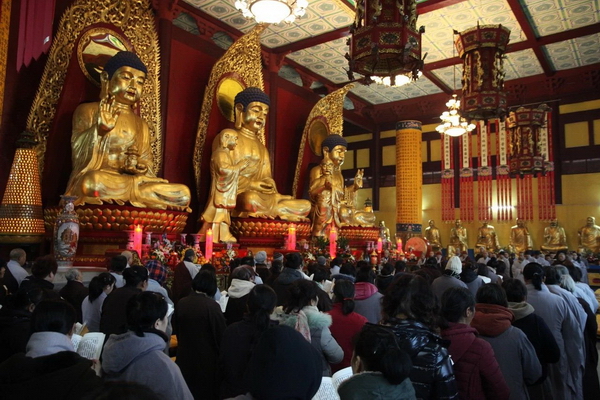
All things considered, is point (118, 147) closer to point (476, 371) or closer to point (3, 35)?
point (3, 35)

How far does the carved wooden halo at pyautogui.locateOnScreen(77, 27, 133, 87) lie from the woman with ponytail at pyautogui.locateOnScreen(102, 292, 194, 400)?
620 cm

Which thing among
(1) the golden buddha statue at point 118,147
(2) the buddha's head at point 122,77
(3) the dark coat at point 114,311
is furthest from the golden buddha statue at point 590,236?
(3) the dark coat at point 114,311

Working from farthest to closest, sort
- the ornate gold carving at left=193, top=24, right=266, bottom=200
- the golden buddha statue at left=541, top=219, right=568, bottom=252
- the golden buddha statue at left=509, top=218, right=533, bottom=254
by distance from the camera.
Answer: the golden buddha statue at left=509, top=218, right=533, bottom=254
the golden buddha statue at left=541, top=219, right=568, bottom=252
the ornate gold carving at left=193, top=24, right=266, bottom=200

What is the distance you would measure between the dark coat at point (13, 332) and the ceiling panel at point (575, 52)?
10.4 metres

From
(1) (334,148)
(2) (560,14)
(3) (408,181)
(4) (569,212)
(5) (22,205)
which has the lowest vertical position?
(5) (22,205)

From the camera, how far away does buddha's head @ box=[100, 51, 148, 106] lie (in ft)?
21.2

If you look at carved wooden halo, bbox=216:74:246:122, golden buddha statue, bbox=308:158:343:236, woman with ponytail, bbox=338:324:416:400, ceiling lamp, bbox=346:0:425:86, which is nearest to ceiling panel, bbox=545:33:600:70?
golden buddha statue, bbox=308:158:343:236

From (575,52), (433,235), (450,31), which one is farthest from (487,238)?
(450,31)

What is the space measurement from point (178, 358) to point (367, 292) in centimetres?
105

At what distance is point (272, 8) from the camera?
593 centimetres

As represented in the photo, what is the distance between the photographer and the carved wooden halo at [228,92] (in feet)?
28.1

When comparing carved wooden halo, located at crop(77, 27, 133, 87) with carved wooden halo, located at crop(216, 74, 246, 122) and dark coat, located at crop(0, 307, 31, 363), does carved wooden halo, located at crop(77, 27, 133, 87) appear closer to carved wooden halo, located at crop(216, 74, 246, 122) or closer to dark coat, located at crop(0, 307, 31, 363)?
carved wooden halo, located at crop(216, 74, 246, 122)

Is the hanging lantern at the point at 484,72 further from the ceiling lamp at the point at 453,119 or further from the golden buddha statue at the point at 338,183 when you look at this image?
the golden buddha statue at the point at 338,183

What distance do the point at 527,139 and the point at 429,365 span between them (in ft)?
31.5
